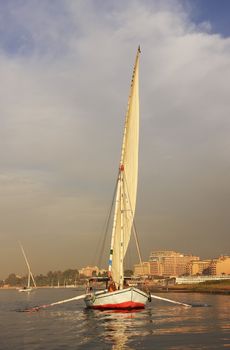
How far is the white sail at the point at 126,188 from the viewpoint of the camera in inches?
2314

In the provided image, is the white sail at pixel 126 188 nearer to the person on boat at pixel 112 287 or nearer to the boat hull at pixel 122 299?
the person on boat at pixel 112 287

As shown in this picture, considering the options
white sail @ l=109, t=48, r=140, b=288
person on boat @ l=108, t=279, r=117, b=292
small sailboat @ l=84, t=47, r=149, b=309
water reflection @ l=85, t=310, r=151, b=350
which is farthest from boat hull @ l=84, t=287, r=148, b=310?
white sail @ l=109, t=48, r=140, b=288

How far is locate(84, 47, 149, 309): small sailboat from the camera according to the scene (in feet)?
181

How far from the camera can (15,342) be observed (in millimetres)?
35156

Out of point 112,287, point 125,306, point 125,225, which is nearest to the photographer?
point 125,306

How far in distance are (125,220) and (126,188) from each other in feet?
13.4

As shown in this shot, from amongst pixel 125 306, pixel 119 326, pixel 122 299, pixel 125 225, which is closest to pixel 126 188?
pixel 125 225

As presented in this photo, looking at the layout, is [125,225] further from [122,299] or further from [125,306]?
[125,306]

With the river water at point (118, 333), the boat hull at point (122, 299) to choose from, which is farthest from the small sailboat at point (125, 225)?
the river water at point (118, 333)

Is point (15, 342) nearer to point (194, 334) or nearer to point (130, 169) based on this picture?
point (194, 334)

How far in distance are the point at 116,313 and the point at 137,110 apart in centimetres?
2568

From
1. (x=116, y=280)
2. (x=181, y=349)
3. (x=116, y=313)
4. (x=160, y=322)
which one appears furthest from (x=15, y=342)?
(x=116, y=280)

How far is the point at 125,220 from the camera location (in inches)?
2357

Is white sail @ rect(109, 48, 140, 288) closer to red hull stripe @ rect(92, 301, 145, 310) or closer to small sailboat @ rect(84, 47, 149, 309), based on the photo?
small sailboat @ rect(84, 47, 149, 309)
